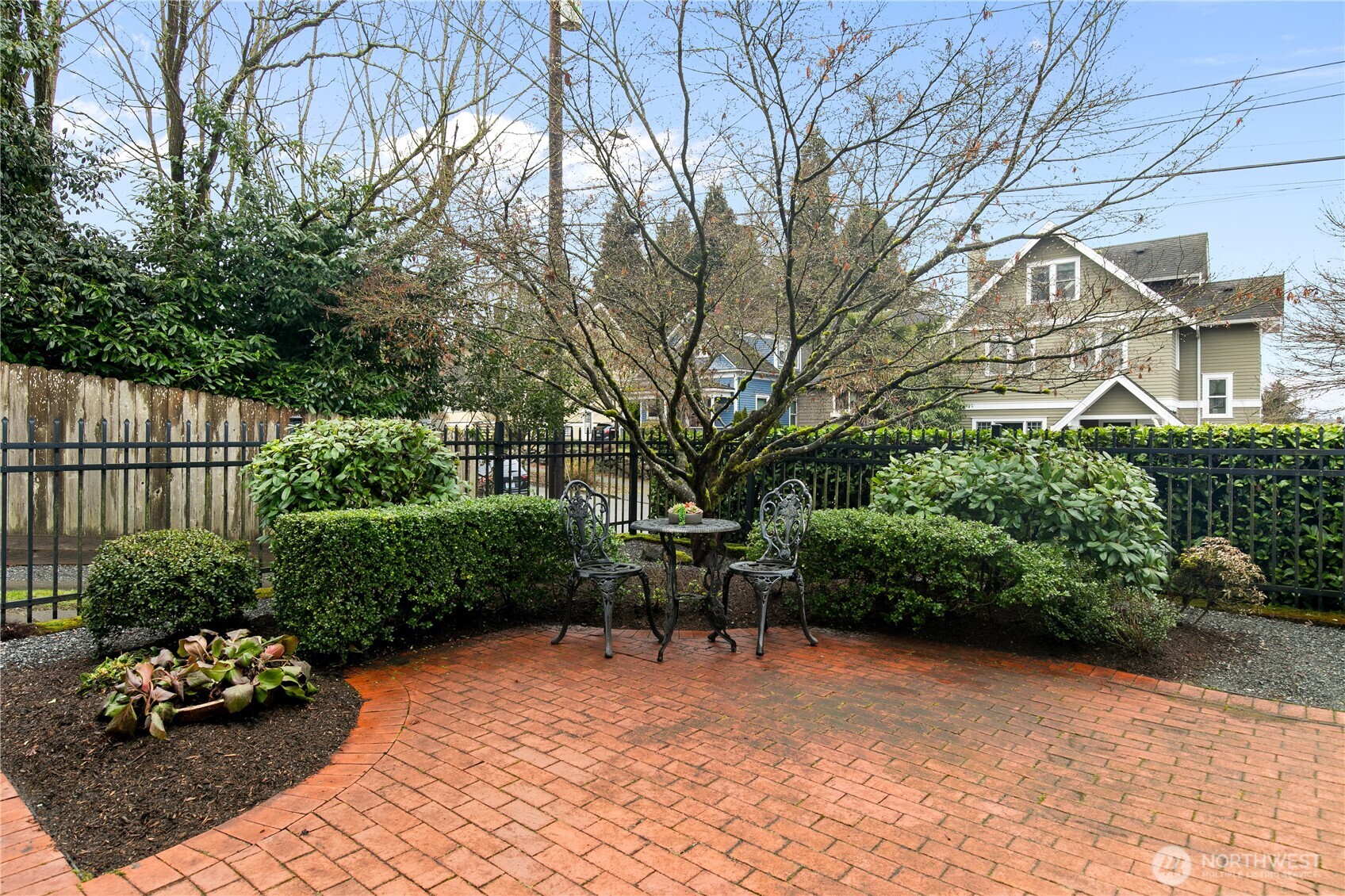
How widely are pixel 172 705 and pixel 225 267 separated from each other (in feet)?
23.1

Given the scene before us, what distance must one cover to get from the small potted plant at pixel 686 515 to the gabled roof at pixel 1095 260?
3027mm

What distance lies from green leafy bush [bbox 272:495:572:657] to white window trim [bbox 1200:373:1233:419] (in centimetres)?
1828

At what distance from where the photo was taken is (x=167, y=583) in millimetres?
4242

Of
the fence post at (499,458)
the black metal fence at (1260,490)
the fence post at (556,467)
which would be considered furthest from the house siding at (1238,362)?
the fence post at (499,458)

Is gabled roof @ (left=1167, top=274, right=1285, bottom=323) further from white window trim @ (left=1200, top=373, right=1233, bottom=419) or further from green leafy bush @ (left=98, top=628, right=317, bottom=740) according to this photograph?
white window trim @ (left=1200, top=373, right=1233, bottom=419)

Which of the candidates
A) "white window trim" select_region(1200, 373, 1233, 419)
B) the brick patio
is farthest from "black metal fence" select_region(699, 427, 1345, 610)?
"white window trim" select_region(1200, 373, 1233, 419)

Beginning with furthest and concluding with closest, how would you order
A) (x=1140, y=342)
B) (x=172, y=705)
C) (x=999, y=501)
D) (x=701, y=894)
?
(x=1140, y=342) → (x=999, y=501) → (x=172, y=705) → (x=701, y=894)

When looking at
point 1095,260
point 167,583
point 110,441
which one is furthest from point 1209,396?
point 110,441

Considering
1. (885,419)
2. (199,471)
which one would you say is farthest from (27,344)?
(885,419)

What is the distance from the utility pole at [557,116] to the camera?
5.50 metres

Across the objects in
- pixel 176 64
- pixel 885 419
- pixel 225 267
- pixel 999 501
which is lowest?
pixel 999 501

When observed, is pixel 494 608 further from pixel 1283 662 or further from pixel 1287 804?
pixel 1283 662

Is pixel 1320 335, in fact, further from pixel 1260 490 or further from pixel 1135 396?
pixel 1260 490

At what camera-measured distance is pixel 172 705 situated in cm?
329
